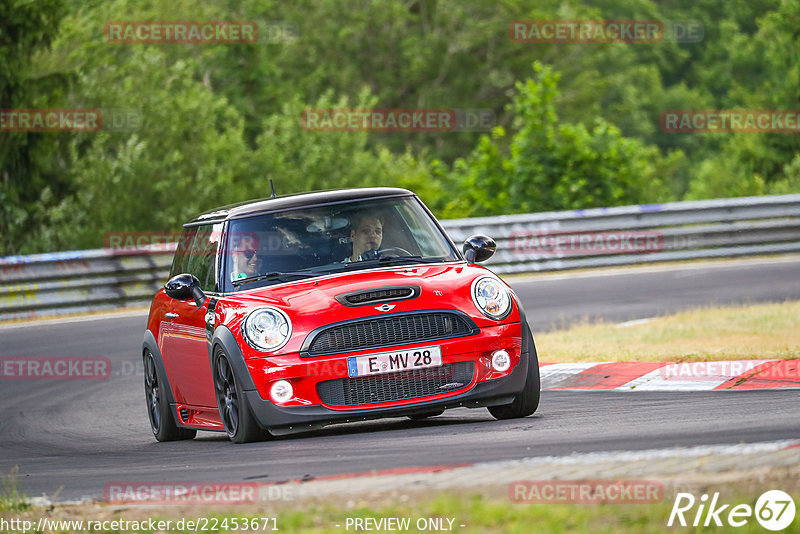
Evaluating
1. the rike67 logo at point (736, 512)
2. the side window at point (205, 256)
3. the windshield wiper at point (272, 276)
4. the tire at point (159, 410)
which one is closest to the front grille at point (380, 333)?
the windshield wiper at point (272, 276)

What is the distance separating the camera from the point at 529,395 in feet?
28.1

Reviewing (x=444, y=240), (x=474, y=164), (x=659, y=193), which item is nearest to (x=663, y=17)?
(x=659, y=193)

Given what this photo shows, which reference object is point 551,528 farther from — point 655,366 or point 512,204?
point 512,204

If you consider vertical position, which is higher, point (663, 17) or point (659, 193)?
point (663, 17)

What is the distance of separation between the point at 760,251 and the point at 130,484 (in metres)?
16.2

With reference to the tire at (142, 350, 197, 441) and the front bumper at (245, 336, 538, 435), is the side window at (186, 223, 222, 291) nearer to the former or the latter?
the tire at (142, 350, 197, 441)

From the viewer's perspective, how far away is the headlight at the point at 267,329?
805 cm

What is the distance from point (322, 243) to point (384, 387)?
1.34 metres

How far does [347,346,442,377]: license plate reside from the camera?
26.2ft

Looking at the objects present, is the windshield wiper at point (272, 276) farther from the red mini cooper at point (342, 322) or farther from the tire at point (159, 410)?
the tire at point (159, 410)

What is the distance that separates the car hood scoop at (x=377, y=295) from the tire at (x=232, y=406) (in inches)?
33.7

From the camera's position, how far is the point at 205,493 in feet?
20.7

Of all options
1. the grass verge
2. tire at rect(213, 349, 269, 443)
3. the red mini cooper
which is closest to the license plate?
the red mini cooper

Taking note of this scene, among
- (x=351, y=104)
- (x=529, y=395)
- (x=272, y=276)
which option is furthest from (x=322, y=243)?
(x=351, y=104)
